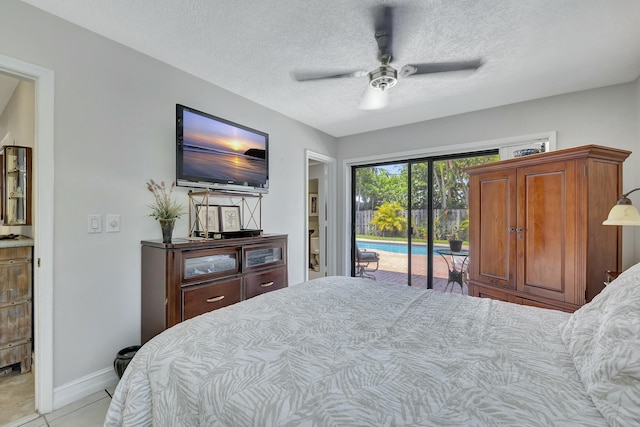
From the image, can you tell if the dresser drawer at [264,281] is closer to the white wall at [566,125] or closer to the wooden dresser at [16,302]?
the wooden dresser at [16,302]

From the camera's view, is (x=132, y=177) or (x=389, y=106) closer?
(x=132, y=177)

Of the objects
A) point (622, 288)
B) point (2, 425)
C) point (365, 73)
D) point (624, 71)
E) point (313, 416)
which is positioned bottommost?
point (2, 425)

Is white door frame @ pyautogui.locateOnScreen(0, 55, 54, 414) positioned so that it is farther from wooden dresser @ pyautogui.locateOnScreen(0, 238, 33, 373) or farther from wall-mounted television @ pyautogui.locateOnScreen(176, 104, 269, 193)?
wall-mounted television @ pyautogui.locateOnScreen(176, 104, 269, 193)

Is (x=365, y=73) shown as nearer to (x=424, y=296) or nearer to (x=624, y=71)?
(x=424, y=296)

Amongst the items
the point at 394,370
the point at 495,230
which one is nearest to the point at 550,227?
the point at 495,230

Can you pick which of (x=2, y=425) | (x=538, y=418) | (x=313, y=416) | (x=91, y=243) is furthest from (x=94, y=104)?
(x=538, y=418)

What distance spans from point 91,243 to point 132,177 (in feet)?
1.80

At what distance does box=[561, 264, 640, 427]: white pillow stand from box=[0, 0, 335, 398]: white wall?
2586 millimetres

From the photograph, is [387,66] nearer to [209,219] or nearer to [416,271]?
[209,219]

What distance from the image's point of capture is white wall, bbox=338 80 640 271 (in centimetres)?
256

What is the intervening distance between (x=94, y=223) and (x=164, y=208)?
1.47 feet

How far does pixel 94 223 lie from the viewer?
6.51 feet

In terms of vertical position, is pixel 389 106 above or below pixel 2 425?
above

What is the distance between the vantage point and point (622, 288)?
39.1 inches
